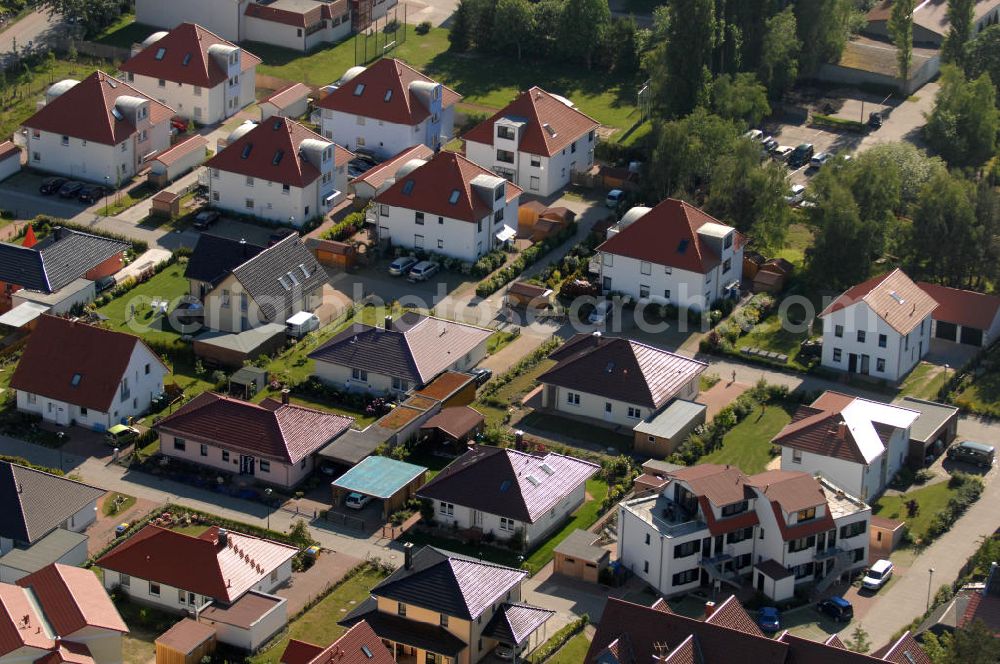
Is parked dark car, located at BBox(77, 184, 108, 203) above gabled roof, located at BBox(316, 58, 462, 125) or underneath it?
underneath

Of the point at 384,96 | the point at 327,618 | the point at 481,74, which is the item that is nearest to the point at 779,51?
the point at 481,74

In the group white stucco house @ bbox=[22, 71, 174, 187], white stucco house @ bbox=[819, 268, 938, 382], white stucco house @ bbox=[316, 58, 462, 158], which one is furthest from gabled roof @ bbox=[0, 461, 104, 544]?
white stucco house @ bbox=[316, 58, 462, 158]

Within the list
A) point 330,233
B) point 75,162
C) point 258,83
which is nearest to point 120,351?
point 330,233

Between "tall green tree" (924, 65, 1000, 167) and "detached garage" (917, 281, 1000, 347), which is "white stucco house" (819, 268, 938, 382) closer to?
"detached garage" (917, 281, 1000, 347)

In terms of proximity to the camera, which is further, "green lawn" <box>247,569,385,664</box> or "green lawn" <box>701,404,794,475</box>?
"green lawn" <box>701,404,794,475</box>

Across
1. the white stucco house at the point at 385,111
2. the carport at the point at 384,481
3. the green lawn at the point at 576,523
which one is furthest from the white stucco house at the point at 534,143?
the carport at the point at 384,481

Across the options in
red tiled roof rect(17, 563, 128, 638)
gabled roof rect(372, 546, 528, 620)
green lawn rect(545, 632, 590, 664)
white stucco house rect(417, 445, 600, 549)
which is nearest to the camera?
red tiled roof rect(17, 563, 128, 638)

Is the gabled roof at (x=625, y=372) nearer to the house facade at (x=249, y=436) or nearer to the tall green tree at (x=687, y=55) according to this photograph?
the house facade at (x=249, y=436)
